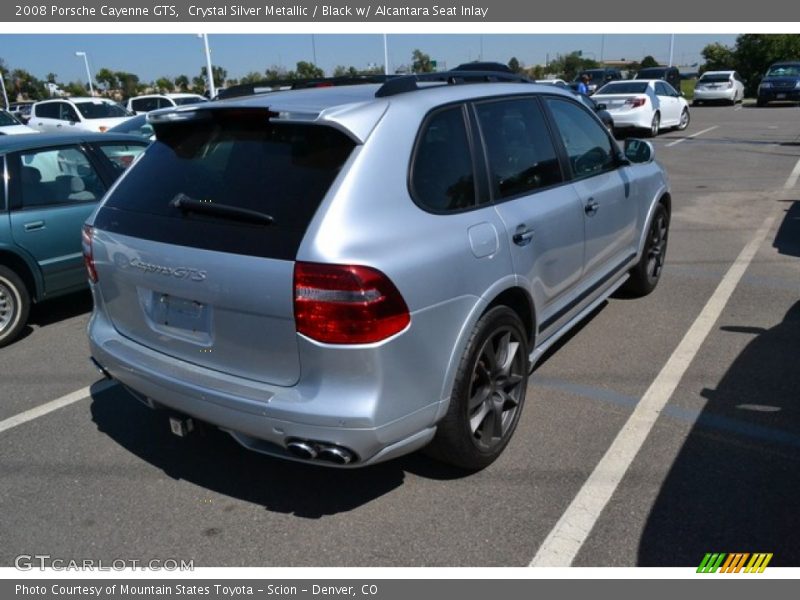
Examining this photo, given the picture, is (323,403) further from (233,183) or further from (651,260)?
(651,260)

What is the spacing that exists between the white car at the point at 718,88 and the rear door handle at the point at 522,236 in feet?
101

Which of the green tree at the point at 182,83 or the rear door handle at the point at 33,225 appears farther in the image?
the green tree at the point at 182,83

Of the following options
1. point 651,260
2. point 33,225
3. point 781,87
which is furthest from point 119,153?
point 781,87

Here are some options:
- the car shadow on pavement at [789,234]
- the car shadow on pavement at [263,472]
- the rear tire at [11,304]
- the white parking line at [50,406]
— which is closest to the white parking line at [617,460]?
the car shadow on pavement at [263,472]

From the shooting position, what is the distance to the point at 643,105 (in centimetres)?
1759

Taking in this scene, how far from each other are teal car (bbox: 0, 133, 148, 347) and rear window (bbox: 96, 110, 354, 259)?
2.55 m

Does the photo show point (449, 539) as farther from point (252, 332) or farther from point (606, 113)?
point (606, 113)

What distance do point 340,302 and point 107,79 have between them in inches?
3143

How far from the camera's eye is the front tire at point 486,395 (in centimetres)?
304

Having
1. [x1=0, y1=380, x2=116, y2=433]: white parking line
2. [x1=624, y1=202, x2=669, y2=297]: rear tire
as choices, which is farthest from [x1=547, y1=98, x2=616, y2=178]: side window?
[x1=0, y1=380, x2=116, y2=433]: white parking line

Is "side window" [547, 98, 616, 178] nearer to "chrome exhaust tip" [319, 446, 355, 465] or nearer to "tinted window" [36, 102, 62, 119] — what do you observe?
"chrome exhaust tip" [319, 446, 355, 465]

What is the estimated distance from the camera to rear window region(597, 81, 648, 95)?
725 inches

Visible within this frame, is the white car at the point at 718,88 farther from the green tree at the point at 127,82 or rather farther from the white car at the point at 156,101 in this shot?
A: the green tree at the point at 127,82
